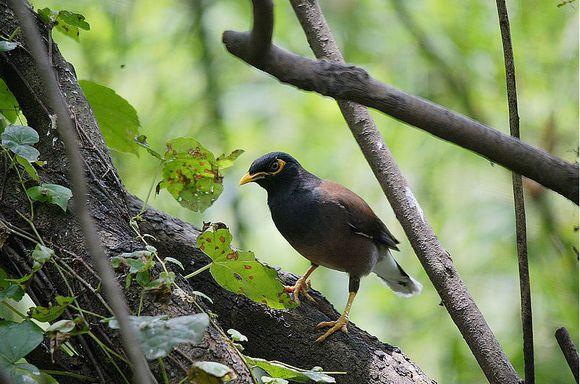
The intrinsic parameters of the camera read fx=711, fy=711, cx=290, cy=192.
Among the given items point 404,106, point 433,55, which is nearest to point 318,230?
point 433,55

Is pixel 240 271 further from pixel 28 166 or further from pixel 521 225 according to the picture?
pixel 521 225

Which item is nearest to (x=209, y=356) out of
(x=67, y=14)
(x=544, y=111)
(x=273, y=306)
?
(x=273, y=306)

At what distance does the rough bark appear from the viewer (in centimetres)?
222

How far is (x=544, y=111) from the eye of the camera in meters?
5.37

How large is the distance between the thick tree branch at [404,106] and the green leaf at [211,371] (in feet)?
2.82

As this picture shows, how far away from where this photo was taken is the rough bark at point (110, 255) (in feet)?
7.30

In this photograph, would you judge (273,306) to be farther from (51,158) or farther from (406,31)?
(406,31)

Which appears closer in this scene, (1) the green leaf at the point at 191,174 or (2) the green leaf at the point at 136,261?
(2) the green leaf at the point at 136,261

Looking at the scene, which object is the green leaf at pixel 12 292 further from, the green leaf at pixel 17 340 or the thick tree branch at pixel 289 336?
the thick tree branch at pixel 289 336

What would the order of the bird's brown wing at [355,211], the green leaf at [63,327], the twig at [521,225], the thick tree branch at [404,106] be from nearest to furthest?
1. the thick tree branch at [404,106]
2. the green leaf at [63,327]
3. the twig at [521,225]
4. the bird's brown wing at [355,211]

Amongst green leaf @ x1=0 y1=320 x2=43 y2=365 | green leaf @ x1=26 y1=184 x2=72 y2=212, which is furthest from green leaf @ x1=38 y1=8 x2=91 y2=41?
green leaf @ x1=0 y1=320 x2=43 y2=365

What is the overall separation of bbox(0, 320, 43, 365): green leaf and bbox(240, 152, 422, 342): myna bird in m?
2.06

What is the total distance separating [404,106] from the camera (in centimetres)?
146

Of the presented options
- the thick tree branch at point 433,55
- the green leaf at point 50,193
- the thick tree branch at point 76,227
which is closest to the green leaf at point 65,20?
the thick tree branch at point 76,227
